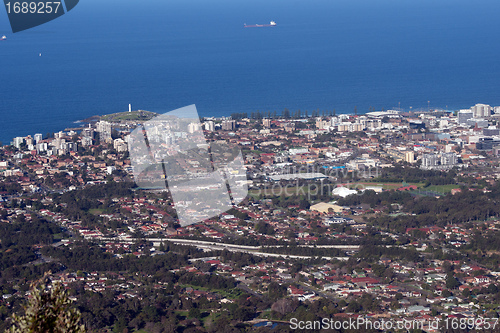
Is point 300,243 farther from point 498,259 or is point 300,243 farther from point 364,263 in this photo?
point 498,259

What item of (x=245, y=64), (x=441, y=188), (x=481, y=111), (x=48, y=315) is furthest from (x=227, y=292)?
(x=245, y=64)

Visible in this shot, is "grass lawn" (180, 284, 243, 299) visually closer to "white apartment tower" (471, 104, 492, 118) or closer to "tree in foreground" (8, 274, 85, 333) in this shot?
"tree in foreground" (8, 274, 85, 333)

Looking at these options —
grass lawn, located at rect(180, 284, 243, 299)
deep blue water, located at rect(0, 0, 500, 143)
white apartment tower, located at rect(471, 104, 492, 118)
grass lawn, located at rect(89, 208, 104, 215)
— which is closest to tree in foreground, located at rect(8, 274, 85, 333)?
grass lawn, located at rect(180, 284, 243, 299)

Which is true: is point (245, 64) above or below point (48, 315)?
below

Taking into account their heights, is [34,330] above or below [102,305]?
above

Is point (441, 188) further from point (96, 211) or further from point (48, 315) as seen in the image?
point (48, 315)

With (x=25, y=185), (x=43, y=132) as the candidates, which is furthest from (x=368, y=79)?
(x=25, y=185)
